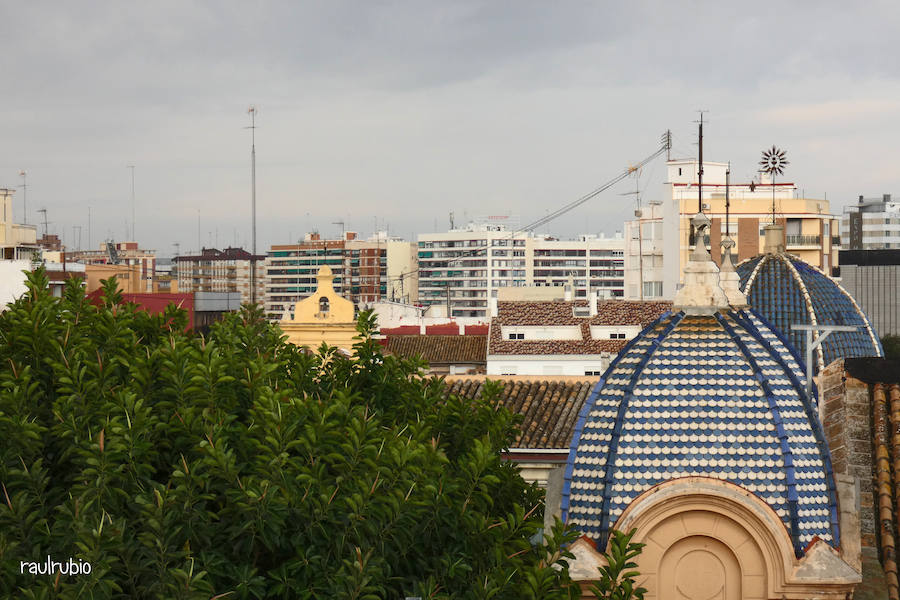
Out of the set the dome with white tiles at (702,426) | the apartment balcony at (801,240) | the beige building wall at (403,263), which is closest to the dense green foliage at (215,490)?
the dome with white tiles at (702,426)

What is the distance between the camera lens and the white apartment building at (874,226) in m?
181

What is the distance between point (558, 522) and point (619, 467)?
1.39m

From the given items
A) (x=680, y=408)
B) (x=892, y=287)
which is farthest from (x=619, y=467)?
(x=892, y=287)

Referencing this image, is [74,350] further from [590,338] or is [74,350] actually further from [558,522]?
[590,338]

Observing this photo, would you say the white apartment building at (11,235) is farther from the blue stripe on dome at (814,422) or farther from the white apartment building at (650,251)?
the blue stripe on dome at (814,422)

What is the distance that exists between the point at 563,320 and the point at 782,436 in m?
52.0

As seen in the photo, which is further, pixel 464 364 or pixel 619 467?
pixel 464 364

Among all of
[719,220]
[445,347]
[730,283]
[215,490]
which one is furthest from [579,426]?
[719,220]

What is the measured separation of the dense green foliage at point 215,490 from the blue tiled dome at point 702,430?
1.03 metres

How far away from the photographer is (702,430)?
48.2ft

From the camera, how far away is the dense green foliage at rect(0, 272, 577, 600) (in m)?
12.4

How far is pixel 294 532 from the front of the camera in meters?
13.0

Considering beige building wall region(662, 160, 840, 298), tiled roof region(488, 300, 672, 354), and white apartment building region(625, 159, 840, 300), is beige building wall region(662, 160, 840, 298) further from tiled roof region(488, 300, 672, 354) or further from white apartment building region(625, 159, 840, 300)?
tiled roof region(488, 300, 672, 354)

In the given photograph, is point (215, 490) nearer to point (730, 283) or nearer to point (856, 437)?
point (856, 437)
